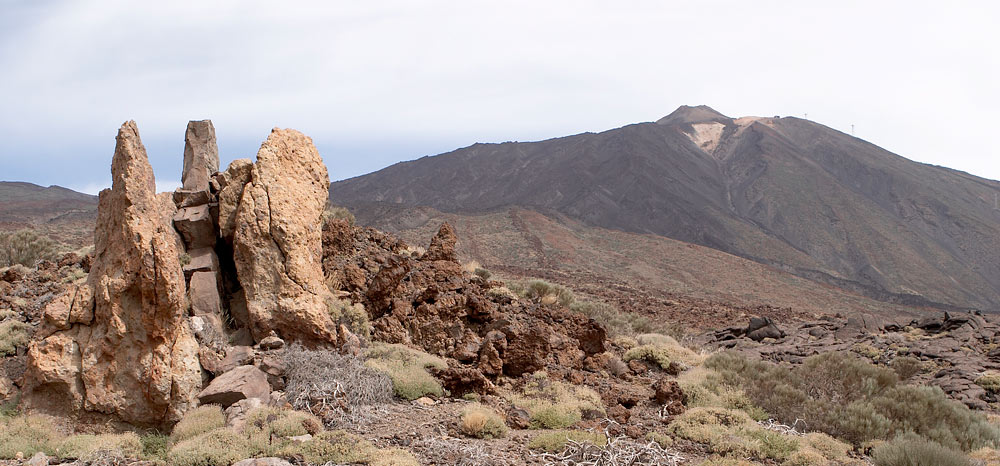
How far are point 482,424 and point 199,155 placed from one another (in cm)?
724

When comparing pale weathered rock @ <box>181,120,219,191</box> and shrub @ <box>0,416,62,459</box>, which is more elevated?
pale weathered rock @ <box>181,120,219,191</box>

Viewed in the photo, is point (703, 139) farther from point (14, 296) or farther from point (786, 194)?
point (14, 296)

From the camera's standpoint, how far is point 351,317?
391 inches

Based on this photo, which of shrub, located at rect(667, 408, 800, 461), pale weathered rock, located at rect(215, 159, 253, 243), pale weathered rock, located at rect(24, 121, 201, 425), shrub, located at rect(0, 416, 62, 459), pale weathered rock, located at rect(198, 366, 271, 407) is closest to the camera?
shrub, located at rect(0, 416, 62, 459)

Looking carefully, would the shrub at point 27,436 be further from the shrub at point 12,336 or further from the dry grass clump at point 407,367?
the dry grass clump at point 407,367

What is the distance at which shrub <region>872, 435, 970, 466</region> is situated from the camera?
697 centimetres

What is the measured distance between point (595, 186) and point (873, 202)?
34.1 m

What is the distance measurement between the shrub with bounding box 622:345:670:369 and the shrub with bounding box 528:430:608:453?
4.92 m

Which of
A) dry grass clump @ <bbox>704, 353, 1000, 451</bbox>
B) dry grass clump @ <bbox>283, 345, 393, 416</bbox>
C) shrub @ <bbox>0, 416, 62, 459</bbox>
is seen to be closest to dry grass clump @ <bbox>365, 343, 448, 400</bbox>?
dry grass clump @ <bbox>283, 345, 393, 416</bbox>

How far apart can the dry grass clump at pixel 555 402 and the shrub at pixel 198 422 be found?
3599 mm

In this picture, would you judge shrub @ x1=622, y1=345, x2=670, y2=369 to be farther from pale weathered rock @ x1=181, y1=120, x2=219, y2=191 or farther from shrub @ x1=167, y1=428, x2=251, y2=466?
pale weathered rock @ x1=181, y1=120, x2=219, y2=191

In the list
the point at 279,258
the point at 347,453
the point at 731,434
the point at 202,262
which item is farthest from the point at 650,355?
the point at 202,262

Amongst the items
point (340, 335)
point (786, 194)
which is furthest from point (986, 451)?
point (786, 194)

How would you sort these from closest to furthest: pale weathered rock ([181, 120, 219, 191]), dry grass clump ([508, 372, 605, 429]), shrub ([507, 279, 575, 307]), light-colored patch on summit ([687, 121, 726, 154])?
1. dry grass clump ([508, 372, 605, 429])
2. pale weathered rock ([181, 120, 219, 191])
3. shrub ([507, 279, 575, 307])
4. light-colored patch on summit ([687, 121, 726, 154])
